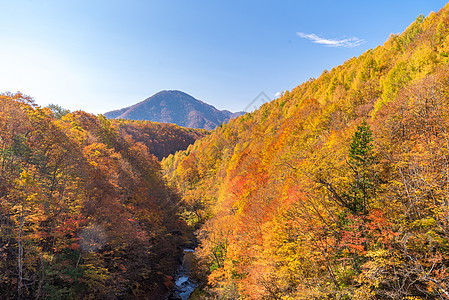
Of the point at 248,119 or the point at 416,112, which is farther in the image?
the point at 248,119

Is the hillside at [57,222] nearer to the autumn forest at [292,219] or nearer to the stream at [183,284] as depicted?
the autumn forest at [292,219]

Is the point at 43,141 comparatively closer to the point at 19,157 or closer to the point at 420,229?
the point at 19,157

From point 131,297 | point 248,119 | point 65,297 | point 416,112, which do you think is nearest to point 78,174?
point 65,297

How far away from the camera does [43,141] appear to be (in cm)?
2278

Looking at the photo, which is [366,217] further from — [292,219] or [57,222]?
[57,222]

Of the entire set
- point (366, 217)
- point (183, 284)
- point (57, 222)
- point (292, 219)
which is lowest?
point (183, 284)

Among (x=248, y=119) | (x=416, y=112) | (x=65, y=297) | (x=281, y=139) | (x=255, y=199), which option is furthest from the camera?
(x=248, y=119)

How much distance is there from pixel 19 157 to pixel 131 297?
19.6 meters

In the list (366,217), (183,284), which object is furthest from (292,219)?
(183,284)

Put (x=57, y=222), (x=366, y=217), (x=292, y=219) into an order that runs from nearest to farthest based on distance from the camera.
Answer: (x=366, y=217) → (x=292, y=219) → (x=57, y=222)

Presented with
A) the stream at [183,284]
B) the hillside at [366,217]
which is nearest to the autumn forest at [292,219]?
the hillside at [366,217]

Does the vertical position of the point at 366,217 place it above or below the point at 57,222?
below

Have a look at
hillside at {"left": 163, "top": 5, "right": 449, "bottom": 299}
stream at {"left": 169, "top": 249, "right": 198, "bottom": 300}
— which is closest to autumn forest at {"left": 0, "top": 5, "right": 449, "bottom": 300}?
hillside at {"left": 163, "top": 5, "right": 449, "bottom": 299}

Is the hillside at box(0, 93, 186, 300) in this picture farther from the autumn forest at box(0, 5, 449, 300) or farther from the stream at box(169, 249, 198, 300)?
the stream at box(169, 249, 198, 300)
